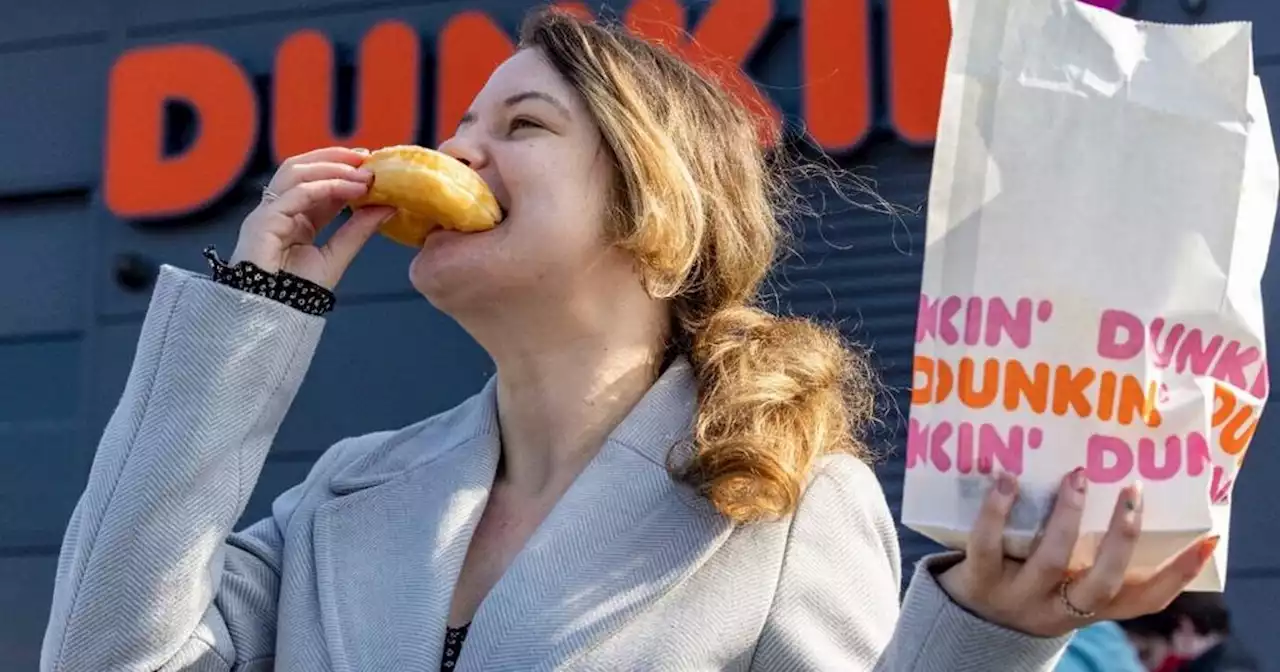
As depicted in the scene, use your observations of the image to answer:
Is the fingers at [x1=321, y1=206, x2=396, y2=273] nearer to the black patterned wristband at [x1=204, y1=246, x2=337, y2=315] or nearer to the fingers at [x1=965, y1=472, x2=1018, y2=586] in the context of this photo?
the black patterned wristband at [x1=204, y1=246, x2=337, y2=315]

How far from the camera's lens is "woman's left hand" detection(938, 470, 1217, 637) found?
47.0 inches

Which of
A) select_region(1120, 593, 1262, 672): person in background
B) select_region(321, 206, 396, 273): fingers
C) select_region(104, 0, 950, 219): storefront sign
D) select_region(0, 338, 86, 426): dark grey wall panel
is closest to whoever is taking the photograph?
select_region(321, 206, 396, 273): fingers

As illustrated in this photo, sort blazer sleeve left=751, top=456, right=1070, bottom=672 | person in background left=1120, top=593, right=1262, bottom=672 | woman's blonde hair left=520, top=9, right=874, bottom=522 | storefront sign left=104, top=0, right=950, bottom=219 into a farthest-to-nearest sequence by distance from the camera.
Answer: storefront sign left=104, top=0, right=950, bottom=219, person in background left=1120, top=593, right=1262, bottom=672, woman's blonde hair left=520, top=9, right=874, bottom=522, blazer sleeve left=751, top=456, right=1070, bottom=672

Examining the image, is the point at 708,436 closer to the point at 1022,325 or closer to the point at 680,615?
the point at 680,615

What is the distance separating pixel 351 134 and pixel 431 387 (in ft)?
3.13

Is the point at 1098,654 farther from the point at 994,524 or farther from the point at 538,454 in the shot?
the point at 994,524

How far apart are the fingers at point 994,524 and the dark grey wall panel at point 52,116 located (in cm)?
542

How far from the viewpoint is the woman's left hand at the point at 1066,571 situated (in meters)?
1.19

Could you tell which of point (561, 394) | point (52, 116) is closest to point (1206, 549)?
point (561, 394)

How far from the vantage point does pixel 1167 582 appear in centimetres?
121

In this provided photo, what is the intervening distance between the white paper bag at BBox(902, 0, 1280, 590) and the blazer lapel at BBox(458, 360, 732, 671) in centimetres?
52

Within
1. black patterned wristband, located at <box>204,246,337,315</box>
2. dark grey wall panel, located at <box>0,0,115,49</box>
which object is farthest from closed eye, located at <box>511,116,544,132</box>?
dark grey wall panel, located at <box>0,0,115,49</box>

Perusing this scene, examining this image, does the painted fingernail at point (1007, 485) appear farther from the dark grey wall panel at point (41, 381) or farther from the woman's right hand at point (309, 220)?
the dark grey wall panel at point (41, 381)

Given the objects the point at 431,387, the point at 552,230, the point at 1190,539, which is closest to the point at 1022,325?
the point at 1190,539
